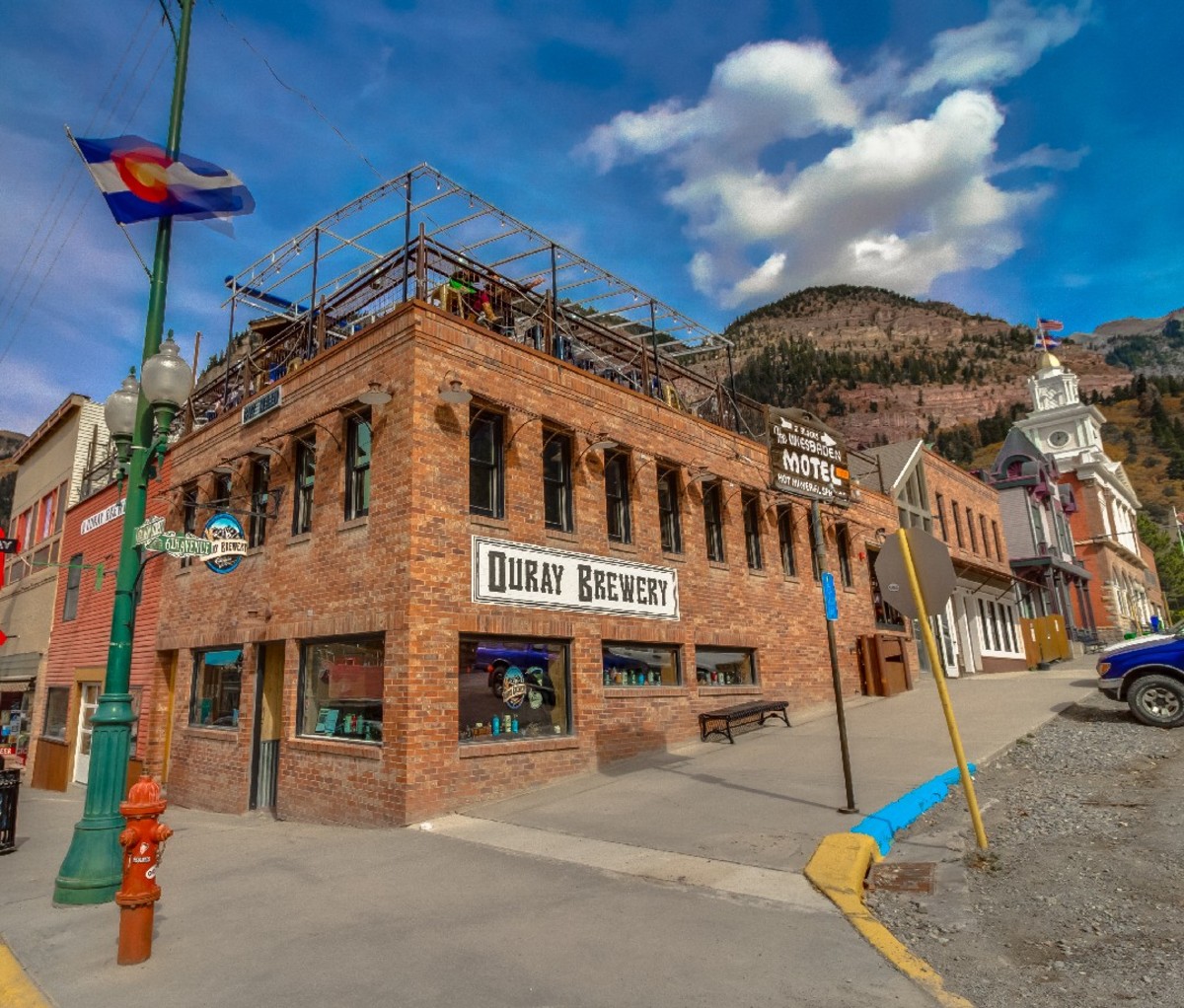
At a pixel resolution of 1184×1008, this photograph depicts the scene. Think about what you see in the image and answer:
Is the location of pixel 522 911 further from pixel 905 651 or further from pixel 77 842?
pixel 905 651

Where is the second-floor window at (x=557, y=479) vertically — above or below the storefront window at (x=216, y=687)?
above

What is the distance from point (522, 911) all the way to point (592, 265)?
1208cm

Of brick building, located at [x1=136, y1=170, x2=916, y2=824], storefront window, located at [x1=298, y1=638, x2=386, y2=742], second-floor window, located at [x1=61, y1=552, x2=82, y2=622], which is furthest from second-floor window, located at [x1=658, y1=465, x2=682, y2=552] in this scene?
second-floor window, located at [x1=61, y1=552, x2=82, y2=622]

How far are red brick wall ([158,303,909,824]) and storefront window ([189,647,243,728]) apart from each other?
0.29 metres

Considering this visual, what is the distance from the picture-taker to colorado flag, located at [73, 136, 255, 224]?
8.05 metres

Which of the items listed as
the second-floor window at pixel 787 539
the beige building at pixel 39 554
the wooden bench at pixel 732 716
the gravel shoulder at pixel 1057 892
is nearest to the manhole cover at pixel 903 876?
the gravel shoulder at pixel 1057 892

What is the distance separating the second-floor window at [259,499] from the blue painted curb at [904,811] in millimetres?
10188

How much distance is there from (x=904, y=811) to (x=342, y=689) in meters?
7.31

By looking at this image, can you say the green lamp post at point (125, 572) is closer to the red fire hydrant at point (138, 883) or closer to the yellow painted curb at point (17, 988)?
the yellow painted curb at point (17, 988)

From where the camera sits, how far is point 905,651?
20.3m

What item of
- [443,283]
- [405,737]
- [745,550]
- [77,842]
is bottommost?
[77,842]

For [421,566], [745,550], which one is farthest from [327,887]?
[745,550]

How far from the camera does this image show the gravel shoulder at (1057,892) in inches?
166

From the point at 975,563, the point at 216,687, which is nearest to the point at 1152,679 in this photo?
the point at 975,563
